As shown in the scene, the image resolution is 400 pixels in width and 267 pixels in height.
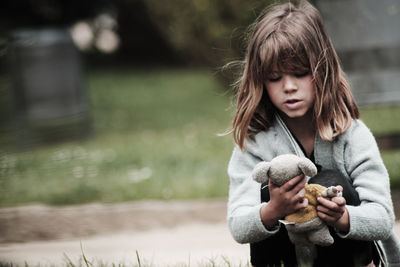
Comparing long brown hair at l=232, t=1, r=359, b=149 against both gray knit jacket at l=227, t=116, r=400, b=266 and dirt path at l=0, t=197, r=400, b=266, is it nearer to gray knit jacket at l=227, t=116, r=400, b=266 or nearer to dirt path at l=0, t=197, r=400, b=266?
gray knit jacket at l=227, t=116, r=400, b=266

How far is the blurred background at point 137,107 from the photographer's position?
165 inches

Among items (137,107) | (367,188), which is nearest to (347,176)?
(367,188)

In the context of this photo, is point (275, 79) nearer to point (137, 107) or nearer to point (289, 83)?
point (289, 83)

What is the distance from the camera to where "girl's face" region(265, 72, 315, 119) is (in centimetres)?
238

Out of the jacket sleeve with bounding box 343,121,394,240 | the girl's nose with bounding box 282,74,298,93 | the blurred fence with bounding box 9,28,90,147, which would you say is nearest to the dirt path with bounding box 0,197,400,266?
the jacket sleeve with bounding box 343,121,394,240

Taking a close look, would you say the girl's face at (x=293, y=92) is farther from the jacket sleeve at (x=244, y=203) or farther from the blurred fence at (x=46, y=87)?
the blurred fence at (x=46, y=87)

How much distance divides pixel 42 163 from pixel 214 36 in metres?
4.17

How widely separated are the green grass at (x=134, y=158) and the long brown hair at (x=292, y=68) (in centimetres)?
72

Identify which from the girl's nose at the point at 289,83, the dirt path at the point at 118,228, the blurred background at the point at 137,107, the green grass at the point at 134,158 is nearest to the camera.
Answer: the girl's nose at the point at 289,83

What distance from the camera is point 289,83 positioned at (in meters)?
2.36

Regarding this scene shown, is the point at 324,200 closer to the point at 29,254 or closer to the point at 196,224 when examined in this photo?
the point at 29,254

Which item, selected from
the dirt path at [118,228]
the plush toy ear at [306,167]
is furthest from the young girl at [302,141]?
the dirt path at [118,228]

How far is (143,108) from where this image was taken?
11.3 m

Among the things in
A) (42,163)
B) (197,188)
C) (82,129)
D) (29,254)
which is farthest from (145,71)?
(29,254)
